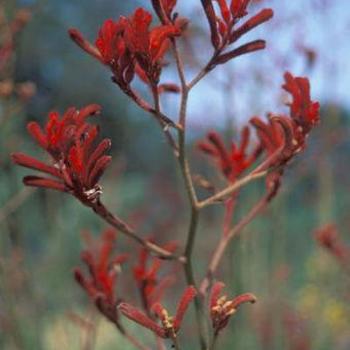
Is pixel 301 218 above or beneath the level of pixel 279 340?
above

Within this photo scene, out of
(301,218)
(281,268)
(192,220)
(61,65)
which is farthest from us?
(61,65)

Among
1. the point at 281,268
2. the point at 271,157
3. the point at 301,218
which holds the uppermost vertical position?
the point at 301,218

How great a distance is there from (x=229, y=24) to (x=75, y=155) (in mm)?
268

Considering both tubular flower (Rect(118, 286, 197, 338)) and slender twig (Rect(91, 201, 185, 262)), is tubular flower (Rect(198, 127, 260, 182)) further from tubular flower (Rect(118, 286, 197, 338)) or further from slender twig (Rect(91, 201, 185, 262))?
tubular flower (Rect(118, 286, 197, 338))

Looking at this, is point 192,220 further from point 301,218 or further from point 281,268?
point 301,218

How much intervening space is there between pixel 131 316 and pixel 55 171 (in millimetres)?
211

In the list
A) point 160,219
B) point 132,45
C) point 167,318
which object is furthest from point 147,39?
point 160,219

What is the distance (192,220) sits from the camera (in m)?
1.06

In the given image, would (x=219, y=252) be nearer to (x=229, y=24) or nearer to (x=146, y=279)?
(x=146, y=279)

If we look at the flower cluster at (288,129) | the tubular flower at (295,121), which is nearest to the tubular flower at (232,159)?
the flower cluster at (288,129)

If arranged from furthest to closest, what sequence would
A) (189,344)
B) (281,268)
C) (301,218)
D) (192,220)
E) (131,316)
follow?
(301,218) < (189,344) < (281,268) < (192,220) < (131,316)

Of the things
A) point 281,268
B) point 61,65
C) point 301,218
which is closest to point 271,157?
point 281,268

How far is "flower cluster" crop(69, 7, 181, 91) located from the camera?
945 mm

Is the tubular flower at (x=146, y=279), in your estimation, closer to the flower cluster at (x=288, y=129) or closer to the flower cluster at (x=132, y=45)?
the flower cluster at (x=288, y=129)
